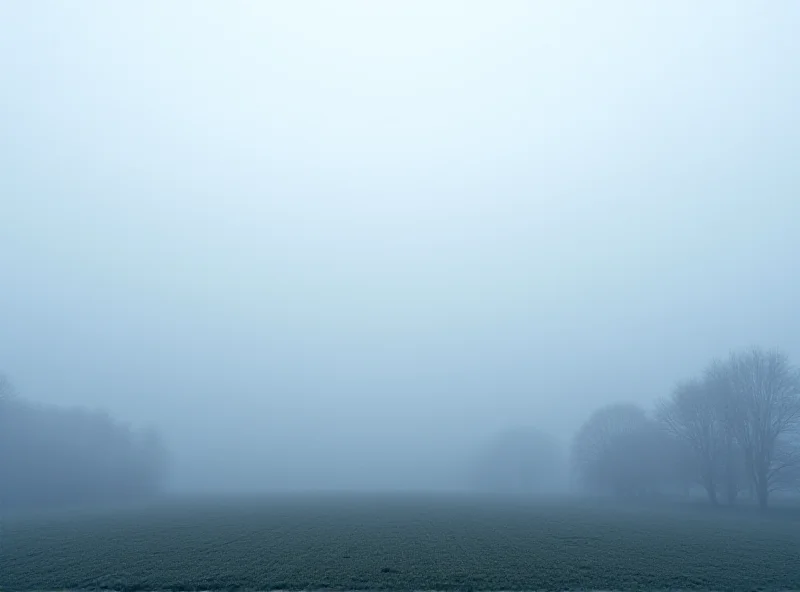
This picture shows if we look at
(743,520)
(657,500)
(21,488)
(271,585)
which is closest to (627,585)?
(271,585)

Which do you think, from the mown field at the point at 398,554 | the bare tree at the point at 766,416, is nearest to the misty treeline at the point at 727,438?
the bare tree at the point at 766,416

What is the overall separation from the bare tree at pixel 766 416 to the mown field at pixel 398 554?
12.7 m

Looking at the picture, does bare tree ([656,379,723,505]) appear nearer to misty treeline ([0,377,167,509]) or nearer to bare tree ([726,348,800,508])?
bare tree ([726,348,800,508])

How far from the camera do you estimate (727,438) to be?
220ft

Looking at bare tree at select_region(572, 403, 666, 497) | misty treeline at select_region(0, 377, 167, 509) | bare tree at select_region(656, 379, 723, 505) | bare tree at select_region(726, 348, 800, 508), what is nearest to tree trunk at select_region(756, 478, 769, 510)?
bare tree at select_region(726, 348, 800, 508)

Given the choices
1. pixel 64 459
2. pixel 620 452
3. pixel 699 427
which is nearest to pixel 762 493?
pixel 699 427

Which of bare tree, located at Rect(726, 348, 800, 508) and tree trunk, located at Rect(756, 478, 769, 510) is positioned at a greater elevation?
bare tree, located at Rect(726, 348, 800, 508)

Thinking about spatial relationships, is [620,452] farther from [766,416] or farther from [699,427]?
[766,416]

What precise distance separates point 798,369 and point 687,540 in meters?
42.5

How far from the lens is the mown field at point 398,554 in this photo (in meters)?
23.9

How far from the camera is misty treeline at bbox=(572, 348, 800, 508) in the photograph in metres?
61.7

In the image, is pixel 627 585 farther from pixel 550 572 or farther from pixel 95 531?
pixel 95 531

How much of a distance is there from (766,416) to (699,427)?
10.5 m

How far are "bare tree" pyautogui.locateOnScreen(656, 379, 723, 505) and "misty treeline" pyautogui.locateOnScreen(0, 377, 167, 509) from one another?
93.2 meters
